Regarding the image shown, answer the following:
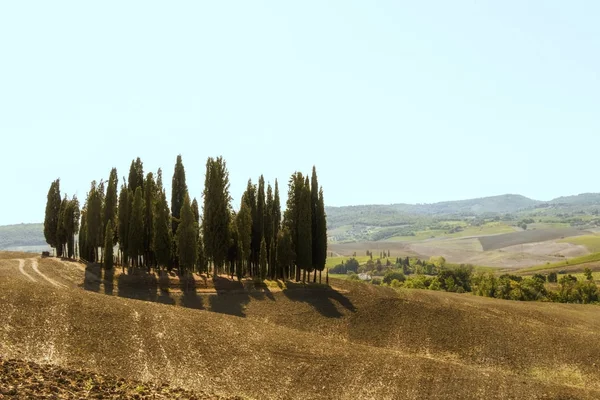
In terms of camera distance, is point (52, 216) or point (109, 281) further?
point (52, 216)

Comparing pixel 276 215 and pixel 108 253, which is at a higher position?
pixel 276 215

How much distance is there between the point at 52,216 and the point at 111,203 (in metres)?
11.6

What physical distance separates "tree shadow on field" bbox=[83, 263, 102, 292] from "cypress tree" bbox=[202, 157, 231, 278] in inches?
540

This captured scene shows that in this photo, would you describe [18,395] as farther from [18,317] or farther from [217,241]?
[217,241]

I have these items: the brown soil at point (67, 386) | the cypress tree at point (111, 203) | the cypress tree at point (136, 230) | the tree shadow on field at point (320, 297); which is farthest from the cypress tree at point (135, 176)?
the brown soil at point (67, 386)

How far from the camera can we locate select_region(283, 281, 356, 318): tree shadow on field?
60.2 metres

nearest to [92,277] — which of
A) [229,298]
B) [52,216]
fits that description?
[229,298]

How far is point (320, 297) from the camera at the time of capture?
6500 cm

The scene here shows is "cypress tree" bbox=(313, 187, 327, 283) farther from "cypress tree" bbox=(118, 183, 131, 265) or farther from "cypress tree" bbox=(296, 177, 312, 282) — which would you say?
"cypress tree" bbox=(118, 183, 131, 265)

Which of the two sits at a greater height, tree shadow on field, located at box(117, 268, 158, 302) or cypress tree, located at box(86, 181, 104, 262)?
cypress tree, located at box(86, 181, 104, 262)

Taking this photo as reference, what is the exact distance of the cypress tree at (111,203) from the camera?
8212 cm

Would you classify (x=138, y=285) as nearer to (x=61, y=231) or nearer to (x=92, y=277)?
(x=92, y=277)

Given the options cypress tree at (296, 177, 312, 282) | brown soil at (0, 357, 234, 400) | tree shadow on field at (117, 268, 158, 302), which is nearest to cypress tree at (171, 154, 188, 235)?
tree shadow on field at (117, 268, 158, 302)

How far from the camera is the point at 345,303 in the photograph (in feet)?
206
